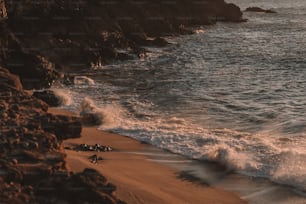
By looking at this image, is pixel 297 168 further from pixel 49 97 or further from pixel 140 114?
pixel 49 97

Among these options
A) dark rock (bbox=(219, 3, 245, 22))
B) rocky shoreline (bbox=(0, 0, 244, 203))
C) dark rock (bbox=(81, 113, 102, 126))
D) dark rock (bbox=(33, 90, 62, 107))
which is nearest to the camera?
rocky shoreline (bbox=(0, 0, 244, 203))

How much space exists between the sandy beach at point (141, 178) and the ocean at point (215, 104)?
93 centimetres

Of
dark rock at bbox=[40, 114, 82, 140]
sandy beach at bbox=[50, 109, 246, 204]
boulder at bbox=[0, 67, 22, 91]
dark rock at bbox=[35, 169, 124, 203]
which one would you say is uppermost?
boulder at bbox=[0, 67, 22, 91]

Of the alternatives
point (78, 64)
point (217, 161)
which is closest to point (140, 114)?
point (217, 161)

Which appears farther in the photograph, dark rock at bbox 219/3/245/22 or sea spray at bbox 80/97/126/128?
dark rock at bbox 219/3/245/22

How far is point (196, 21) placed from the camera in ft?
152

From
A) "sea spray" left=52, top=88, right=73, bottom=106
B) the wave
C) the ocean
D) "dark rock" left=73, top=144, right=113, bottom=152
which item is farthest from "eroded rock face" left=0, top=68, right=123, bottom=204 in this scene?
Result: "sea spray" left=52, top=88, right=73, bottom=106

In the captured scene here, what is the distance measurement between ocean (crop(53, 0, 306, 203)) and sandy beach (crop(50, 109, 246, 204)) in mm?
935

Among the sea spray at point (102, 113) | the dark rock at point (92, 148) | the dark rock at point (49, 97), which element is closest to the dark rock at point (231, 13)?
the sea spray at point (102, 113)

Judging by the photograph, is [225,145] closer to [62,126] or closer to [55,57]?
[62,126]

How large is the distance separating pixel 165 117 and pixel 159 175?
15.2ft

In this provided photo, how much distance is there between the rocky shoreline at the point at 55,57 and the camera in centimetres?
617

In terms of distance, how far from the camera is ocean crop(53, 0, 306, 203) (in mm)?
9984

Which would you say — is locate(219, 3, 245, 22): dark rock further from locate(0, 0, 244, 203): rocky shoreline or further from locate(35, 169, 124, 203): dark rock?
locate(35, 169, 124, 203): dark rock
